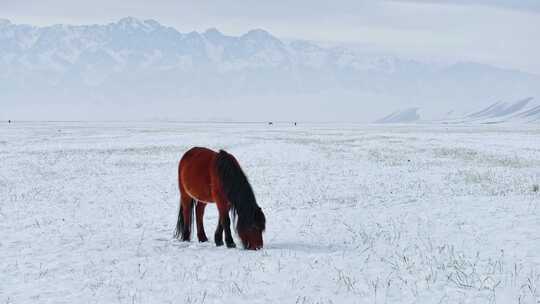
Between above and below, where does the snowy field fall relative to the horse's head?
below

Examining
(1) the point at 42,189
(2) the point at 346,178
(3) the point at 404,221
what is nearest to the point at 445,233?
(3) the point at 404,221

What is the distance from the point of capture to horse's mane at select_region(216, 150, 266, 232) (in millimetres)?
9734

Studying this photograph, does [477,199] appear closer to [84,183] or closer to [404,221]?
[404,221]

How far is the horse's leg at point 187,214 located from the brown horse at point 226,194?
0.07 feet

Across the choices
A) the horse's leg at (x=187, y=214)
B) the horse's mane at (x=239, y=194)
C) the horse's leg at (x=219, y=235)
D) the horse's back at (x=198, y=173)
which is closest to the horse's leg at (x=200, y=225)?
the horse's leg at (x=187, y=214)

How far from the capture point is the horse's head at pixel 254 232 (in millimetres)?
9750

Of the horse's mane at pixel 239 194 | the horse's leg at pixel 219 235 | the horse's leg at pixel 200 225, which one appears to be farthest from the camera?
the horse's leg at pixel 200 225

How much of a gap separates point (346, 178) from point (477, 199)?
850 centimetres

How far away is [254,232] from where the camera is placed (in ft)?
32.1

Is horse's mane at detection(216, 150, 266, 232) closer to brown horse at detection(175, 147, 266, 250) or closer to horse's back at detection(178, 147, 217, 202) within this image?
brown horse at detection(175, 147, 266, 250)

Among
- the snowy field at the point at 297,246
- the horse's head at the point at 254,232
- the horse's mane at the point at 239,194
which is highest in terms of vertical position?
the horse's mane at the point at 239,194

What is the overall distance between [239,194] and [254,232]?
72cm

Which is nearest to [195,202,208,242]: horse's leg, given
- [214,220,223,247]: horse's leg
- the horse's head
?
[214,220,223,247]: horse's leg

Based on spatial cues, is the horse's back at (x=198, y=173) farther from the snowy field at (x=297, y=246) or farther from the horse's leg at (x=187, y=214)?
the snowy field at (x=297, y=246)
